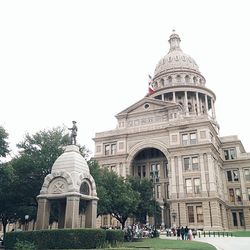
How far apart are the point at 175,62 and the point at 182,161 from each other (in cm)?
3879

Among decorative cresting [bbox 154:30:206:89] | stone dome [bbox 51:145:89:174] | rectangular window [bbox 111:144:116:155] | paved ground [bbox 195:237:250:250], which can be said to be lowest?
paved ground [bbox 195:237:250:250]

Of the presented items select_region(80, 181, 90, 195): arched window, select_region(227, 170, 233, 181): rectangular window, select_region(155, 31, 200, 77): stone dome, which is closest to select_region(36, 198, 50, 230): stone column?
select_region(80, 181, 90, 195): arched window

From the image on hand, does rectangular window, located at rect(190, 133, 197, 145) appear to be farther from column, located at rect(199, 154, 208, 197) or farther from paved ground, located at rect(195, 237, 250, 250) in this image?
A: paved ground, located at rect(195, 237, 250, 250)

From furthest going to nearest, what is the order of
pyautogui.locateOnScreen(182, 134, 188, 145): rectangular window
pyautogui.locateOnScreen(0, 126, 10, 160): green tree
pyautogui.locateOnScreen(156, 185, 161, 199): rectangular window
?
pyautogui.locateOnScreen(156, 185, 161, 199): rectangular window → pyautogui.locateOnScreen(182, 134, 188, 145): rectangular window → pyautogui.locateOnScreen(0, 126, 10, 160): green tree

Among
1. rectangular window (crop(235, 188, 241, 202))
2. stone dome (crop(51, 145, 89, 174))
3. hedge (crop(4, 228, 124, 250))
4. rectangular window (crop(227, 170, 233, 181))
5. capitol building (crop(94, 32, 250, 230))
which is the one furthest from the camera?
rectangular window (crop(227, 170, 233, 181))

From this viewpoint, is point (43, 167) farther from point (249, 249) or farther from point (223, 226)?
point (223, 226)

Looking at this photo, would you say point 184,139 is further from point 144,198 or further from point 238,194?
point 238,194

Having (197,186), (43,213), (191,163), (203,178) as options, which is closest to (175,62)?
(191,163)

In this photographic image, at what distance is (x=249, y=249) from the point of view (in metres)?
22.3

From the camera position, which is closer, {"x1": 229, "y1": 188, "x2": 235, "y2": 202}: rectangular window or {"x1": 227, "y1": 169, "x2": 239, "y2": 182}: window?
{"x1": 229, "y1": 188, "x2": 235, "y2": 202}: rectangular window

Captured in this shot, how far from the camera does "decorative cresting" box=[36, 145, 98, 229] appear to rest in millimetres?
21906

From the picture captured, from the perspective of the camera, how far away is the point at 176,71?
8212cm

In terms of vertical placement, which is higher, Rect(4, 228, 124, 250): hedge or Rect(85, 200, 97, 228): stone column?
Rect(85, 200, 97, 228): stone column

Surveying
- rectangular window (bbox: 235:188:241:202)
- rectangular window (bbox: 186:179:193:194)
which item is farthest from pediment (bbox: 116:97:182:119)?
rectangular window (bbox: 235:188:241:202)
